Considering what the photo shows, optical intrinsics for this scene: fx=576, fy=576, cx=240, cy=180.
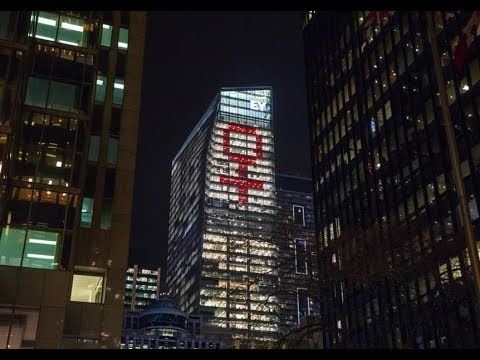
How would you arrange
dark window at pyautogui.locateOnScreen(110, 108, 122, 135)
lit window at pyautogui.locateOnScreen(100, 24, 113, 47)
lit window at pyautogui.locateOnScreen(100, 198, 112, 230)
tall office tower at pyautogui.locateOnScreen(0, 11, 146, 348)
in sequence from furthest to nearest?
lit window at pyautogui.locateOnScreen(100, 24, 113, 47)
dark window at pyautogui.locateOnScreen(110, 108, 122, 135)
lit window at pyautogui.locateOnScreen(100, 198, 112, 230)
tall office tower at pyautogui.locateOnScreen(0, 11, 146, 348)

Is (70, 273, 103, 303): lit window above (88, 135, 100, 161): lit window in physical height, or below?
below

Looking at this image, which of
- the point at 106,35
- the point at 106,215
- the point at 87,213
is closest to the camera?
the point at 87,213

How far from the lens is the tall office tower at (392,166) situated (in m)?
38.0

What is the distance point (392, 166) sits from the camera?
69.8m

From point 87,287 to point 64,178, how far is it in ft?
19.6

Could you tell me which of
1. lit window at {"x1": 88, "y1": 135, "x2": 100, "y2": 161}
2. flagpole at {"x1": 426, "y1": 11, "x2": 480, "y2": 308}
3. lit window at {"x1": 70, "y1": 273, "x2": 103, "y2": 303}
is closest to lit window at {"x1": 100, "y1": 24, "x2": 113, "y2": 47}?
lit window at {"x1": 88, "y1": 135, "x2": 100, "y2": 161}

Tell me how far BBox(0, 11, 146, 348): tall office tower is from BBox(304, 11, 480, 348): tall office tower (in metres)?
12.2

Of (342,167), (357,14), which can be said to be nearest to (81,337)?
(342,167)

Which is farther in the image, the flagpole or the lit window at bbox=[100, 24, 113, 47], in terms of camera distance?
the lit window at bbox=[100, 24, 113, 47]

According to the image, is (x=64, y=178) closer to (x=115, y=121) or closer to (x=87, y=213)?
(x=87, y=213)

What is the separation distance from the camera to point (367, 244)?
108 feet

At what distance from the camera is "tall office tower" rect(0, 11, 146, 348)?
91.0ft

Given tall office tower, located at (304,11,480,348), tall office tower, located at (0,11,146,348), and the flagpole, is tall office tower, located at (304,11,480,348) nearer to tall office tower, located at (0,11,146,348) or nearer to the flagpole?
tall office tower, located at (0,11,146,348)

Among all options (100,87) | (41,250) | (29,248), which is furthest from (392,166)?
(29,248)
